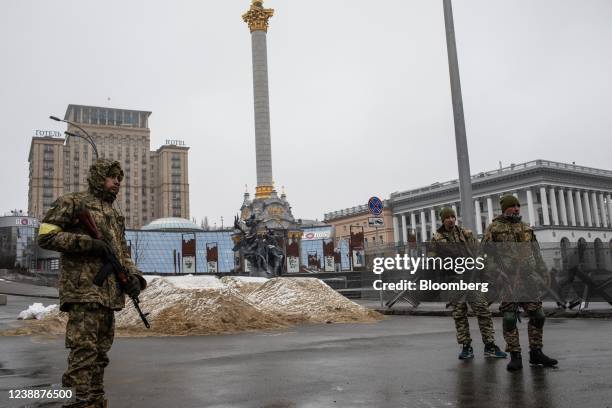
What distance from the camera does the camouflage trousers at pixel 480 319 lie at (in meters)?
7.84

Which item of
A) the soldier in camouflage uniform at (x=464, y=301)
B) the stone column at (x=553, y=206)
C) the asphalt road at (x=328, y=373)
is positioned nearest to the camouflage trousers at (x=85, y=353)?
the asphalt road at (x=328, y=373)

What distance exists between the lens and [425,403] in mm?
5133

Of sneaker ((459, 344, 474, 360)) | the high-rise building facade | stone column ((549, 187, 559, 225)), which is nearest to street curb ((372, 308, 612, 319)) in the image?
sneaker ((459, 344, 474, 360))

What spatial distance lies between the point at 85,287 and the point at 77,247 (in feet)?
1.10

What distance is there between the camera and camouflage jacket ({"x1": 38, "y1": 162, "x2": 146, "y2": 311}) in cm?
468

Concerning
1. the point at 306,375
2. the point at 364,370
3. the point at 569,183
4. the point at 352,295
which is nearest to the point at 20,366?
the point at 306,375

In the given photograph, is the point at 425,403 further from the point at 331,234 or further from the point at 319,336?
the point at 331,234

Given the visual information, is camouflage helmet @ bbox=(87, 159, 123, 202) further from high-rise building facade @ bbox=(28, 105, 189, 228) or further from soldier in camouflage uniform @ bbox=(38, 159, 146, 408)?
high-rise building facade @ bbox=(28, 105, 189, 228)

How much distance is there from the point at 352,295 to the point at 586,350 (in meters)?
23.2

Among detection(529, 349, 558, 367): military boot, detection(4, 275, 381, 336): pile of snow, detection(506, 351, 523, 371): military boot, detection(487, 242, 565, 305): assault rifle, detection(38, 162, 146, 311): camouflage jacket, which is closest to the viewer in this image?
detection(38, 162, 146, 311): camouflage jacket

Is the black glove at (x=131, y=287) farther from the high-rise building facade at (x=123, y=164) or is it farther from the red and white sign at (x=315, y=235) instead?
the high-rise building facade at (x=123, y=164)

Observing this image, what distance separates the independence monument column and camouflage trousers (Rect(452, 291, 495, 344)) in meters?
50.0

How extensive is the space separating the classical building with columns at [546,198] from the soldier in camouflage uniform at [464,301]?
67787mm

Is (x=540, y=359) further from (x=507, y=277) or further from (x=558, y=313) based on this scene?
(x=558, y=313)
